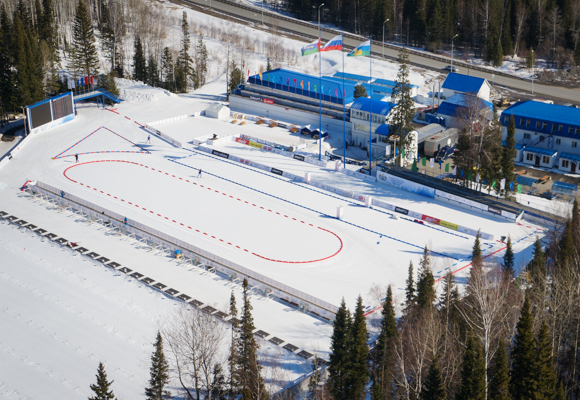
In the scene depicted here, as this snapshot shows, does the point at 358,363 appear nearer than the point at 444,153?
Yes

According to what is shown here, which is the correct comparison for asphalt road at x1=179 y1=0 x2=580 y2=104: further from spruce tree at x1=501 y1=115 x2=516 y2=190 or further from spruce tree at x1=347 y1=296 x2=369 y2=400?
spruce tree at x1=347 y1=296 x2=369 y2=400

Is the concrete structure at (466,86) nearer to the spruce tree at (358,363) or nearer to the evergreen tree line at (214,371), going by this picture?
the spruce tree at (358,363)

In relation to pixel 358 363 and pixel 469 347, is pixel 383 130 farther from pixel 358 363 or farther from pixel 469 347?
pixel 469 347

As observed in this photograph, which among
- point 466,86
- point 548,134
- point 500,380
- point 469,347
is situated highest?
point 466,86

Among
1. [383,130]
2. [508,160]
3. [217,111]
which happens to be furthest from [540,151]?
[217,111]

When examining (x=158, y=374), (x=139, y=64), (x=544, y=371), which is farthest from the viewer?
(x=139, y=64)

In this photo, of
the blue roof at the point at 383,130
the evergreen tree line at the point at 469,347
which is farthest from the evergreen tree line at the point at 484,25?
the evergreen tree line at the point at 469,347

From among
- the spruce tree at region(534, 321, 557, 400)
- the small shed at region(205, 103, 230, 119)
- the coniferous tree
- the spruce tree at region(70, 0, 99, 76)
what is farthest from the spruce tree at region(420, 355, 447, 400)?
the coniferous tree
